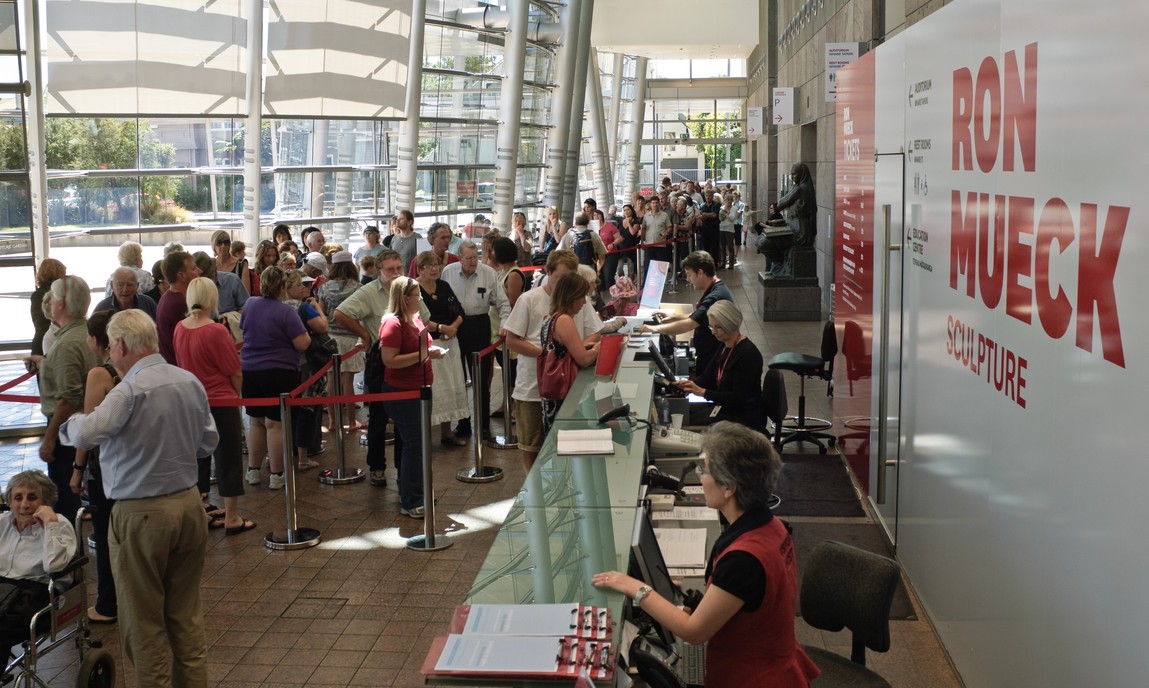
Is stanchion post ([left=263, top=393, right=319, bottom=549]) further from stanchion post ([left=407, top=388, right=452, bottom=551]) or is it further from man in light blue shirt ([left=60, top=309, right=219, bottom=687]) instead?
man in light blue shirt ([left=60, top=309, right=219, bottom=687])

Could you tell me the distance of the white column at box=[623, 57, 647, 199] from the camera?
1551 inches

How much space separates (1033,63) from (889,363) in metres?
3.06

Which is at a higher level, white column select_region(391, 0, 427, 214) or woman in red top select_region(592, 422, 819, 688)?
white column select_region(391, 0, 427, 214)

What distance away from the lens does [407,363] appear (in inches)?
281

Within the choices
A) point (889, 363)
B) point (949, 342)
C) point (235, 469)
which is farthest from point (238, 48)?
point (949, 342)

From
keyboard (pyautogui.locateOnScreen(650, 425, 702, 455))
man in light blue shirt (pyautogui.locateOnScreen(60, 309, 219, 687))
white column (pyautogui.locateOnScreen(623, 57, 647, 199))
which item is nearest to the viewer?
man in light blue shirt (pyautogui.locateOnScreen(60, 309, 219, 687))

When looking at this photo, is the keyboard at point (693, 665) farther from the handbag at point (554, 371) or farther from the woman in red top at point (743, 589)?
the handbag at point (554, 371)

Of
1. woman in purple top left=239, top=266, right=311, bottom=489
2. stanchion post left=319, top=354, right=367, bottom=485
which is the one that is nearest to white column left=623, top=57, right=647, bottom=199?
stanchion post left=319, top=354, right=367, bottom=485

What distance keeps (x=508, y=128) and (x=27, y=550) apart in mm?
14150

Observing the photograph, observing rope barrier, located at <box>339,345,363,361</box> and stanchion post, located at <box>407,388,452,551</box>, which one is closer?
stanchion post, located at <box>407,388,452,551</box>

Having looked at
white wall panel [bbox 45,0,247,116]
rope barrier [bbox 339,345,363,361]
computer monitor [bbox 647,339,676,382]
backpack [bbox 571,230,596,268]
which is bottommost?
rope barrier [bbox 339,345,363,361]

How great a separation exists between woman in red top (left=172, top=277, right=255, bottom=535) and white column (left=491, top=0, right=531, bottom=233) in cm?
1113

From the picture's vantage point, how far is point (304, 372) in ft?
28.2

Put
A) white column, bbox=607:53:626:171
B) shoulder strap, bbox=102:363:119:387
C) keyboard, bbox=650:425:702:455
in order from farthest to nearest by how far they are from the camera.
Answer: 1. white column, bbox=607:53:626:171
2. keyboard, bbox=650:425:702:455
3. shoulder strap, bbox=102:363:119:387
